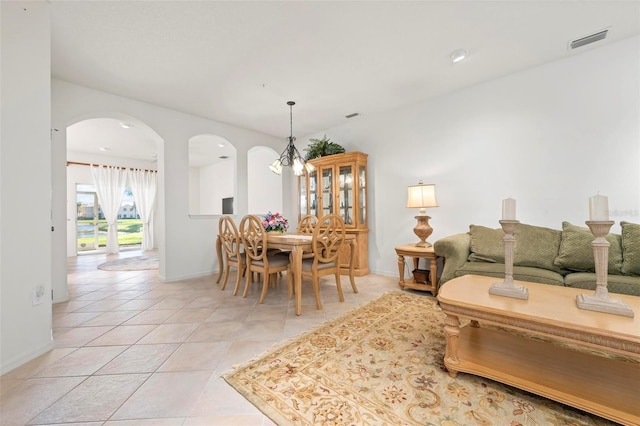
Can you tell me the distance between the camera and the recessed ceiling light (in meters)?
2.49

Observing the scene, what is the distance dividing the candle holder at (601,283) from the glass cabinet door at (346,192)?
295 centimetres

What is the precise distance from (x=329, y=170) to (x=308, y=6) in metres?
2.57

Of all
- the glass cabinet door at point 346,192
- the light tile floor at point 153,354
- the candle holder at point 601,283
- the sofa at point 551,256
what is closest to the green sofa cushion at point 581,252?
the sofa at point 551,256

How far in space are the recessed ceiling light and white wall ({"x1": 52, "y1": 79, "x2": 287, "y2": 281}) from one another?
3.50 metres

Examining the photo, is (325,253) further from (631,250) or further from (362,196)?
(631,250)

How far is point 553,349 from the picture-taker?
1521 millimetres

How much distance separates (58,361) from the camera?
5.42 feet

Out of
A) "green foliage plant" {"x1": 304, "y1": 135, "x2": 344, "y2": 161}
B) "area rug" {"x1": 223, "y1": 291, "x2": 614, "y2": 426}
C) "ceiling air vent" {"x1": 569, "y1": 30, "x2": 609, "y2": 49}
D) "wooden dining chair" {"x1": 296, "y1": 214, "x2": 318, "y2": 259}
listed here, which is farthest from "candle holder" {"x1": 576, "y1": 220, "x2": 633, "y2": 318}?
"green foliage plant" {"x1": 304, "y1": 135, "x2": 344, "y2": 161}

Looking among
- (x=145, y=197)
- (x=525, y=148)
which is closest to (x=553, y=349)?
(x=525, y=148)

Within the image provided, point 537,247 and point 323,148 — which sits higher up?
point 323,148

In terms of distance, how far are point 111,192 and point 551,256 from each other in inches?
345

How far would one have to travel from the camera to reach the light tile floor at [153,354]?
1222 mm

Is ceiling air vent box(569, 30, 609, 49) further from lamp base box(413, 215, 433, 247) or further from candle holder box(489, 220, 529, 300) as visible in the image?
candle holder box(489, 220, 529, 300)

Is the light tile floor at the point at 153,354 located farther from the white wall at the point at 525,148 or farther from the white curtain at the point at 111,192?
the white curtain at the point at 111,192
